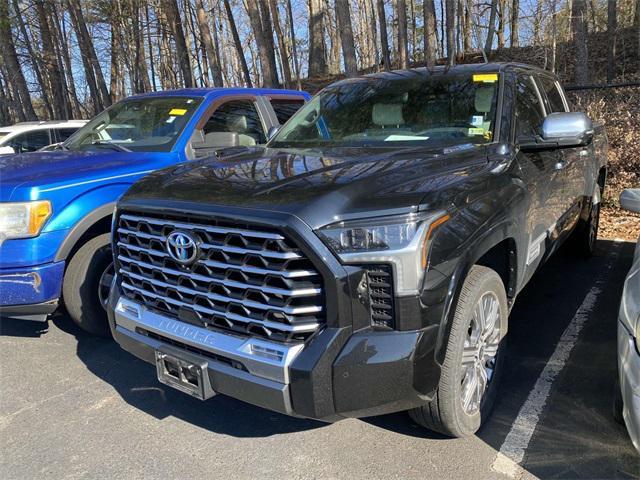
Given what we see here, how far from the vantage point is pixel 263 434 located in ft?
9.39

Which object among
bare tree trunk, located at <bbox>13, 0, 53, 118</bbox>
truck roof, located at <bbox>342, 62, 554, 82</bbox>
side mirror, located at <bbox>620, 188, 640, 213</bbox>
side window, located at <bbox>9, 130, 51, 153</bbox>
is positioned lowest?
side mirror, located at <bbox>620, 188, 640, 213</bbox>

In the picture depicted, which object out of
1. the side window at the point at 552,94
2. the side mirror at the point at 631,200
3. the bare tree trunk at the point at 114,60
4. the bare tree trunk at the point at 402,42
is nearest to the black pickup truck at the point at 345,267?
the side mirror at the point at 631,200

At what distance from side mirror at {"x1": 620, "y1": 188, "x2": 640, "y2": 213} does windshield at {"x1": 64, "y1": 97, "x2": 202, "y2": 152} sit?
11.4 feet

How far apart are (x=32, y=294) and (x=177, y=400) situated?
1238 millimetres

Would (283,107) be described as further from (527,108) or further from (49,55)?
(49,55)

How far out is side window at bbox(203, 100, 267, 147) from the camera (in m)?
5.03

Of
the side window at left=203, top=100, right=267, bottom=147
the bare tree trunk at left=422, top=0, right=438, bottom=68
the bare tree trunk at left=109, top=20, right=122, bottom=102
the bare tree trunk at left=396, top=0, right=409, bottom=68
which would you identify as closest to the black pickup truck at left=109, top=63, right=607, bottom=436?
the side window at left=203, top=100, right=267, bottom=147

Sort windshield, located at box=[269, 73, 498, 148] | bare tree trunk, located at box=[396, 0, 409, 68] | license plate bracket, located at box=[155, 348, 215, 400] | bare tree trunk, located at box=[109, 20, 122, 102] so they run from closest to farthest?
license plate bracket, located at box=[155, 348, 215, 400] → windshield, located at box=[269, 73, 498, 148] → bare tree trunk, located at box=[396, 0, 409, 68] → bare tree trunk, located at box=[109, 20, 122, 102]

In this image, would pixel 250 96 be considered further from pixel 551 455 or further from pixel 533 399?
pixel 551 455

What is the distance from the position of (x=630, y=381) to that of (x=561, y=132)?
1613 mm

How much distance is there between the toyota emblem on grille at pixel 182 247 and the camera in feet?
7.80

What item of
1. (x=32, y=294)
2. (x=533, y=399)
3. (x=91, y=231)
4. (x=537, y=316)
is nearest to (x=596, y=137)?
(x=537, y=316)

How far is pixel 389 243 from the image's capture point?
6.92 feet

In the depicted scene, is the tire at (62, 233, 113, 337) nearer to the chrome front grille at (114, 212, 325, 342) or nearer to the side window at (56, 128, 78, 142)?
the chrome front grille at (114, 212, 325, 342)
